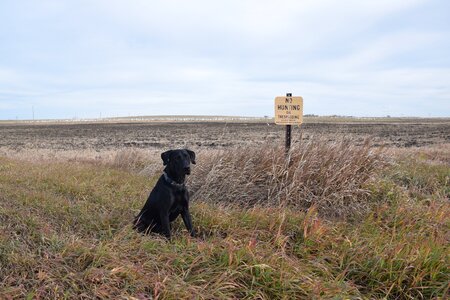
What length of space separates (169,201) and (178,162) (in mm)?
469

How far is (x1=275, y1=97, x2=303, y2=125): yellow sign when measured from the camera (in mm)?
6750

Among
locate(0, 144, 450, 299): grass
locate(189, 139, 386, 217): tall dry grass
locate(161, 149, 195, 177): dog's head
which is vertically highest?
locate(161, 149, 195, 177): dog's head

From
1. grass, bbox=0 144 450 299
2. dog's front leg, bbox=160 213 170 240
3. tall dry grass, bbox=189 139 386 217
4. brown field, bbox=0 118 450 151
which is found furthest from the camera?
brown field, bbox=0 118 450 151

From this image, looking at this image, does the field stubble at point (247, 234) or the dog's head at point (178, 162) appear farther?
the dog's head at point (178, 162)

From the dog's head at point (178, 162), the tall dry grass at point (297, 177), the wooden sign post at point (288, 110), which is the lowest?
the tall dry grass at point (297, 177)

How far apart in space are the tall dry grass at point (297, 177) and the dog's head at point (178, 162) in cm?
174

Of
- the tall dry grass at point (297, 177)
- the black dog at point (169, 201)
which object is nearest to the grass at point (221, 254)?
the black dog at point (169, 201)

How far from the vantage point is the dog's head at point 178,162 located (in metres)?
4.18

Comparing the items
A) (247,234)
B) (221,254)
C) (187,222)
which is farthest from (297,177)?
(221,254)

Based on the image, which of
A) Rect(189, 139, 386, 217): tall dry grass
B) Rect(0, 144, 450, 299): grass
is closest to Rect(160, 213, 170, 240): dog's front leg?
Rect(0, 144, 450, 299): grass

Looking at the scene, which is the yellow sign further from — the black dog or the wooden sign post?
the black dog

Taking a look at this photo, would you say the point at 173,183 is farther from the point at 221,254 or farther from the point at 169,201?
the point at 221,254

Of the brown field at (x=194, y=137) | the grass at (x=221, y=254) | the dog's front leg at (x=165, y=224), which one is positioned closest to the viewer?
the grass at (x=221, y=254)

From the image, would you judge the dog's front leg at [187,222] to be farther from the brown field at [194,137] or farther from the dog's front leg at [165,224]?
the brown field at [194,137]
